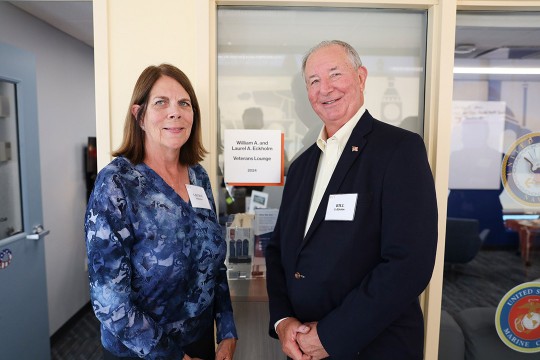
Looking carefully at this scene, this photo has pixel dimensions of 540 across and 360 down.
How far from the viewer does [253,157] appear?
6.41 ft

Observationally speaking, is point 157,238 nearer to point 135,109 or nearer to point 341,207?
point 135,109

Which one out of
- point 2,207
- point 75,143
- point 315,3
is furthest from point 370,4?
point 75,143

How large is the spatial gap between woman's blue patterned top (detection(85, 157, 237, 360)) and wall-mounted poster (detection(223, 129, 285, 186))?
1.61ft

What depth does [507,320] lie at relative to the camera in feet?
6.89

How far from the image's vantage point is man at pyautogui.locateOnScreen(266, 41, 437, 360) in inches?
46.5

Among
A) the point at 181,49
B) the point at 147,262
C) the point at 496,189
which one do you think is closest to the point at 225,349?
the point at 147,262

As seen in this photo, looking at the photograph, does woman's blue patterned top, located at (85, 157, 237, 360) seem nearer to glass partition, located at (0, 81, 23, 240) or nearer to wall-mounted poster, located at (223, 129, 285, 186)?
wall-mounted poster, located at (223, 129, 285, 186)

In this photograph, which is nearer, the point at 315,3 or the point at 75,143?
the point at 315,3

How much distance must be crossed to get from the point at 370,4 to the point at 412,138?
2.87ft

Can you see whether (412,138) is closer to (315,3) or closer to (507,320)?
(315,3)

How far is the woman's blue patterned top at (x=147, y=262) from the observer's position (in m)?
1.20

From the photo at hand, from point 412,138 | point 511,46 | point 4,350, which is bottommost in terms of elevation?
point 4,350

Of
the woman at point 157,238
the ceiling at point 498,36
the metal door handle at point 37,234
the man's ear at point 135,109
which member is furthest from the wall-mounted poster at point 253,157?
the metal door handle at point 37,234

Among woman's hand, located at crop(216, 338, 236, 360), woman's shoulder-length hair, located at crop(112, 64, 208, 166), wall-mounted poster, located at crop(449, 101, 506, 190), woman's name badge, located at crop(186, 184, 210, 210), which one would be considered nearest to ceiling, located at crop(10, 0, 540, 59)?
wall-mounted poster, located at crop(449, 101, 506, 190)
